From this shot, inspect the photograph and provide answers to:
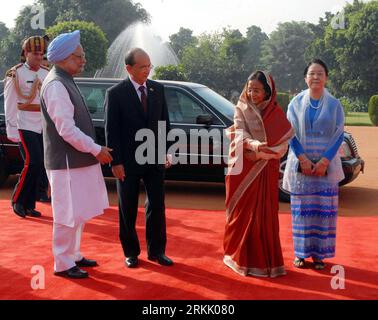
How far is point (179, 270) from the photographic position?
486 centimetres

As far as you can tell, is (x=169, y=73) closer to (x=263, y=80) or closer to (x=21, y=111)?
(x=21, y=111)

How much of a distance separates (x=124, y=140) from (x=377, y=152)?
12.0 meters

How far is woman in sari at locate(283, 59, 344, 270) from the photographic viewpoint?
16.6ft

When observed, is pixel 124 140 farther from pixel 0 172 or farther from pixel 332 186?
pixel 0 172

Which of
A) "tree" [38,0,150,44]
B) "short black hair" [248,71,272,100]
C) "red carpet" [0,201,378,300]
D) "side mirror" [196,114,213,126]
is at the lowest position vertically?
"red carpet" [0,201,378,300]

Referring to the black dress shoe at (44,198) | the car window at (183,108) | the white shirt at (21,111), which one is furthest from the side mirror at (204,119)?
the black dress shoe at (44,198)

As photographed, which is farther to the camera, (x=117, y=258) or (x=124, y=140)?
(x=117, y=258)

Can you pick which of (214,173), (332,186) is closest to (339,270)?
(332,186)

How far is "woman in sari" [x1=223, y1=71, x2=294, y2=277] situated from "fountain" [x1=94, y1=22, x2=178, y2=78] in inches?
1816

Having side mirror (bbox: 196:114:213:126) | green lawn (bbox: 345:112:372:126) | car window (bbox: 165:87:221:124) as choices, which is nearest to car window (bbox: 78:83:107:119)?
car window (bbox: 165:87:221:124)

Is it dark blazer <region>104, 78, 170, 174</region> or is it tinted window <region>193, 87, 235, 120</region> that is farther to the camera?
tinted window <region>193, 87, 235, 120</region>

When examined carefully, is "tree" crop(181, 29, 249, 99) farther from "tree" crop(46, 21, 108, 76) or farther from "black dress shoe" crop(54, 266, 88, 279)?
"black dress shoe" crop(54, 266, 88, 279)

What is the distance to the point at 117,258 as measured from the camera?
5234 millimetres

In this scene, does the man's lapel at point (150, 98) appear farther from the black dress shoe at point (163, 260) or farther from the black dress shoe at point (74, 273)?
the black dress shoe at point (74, 273)
